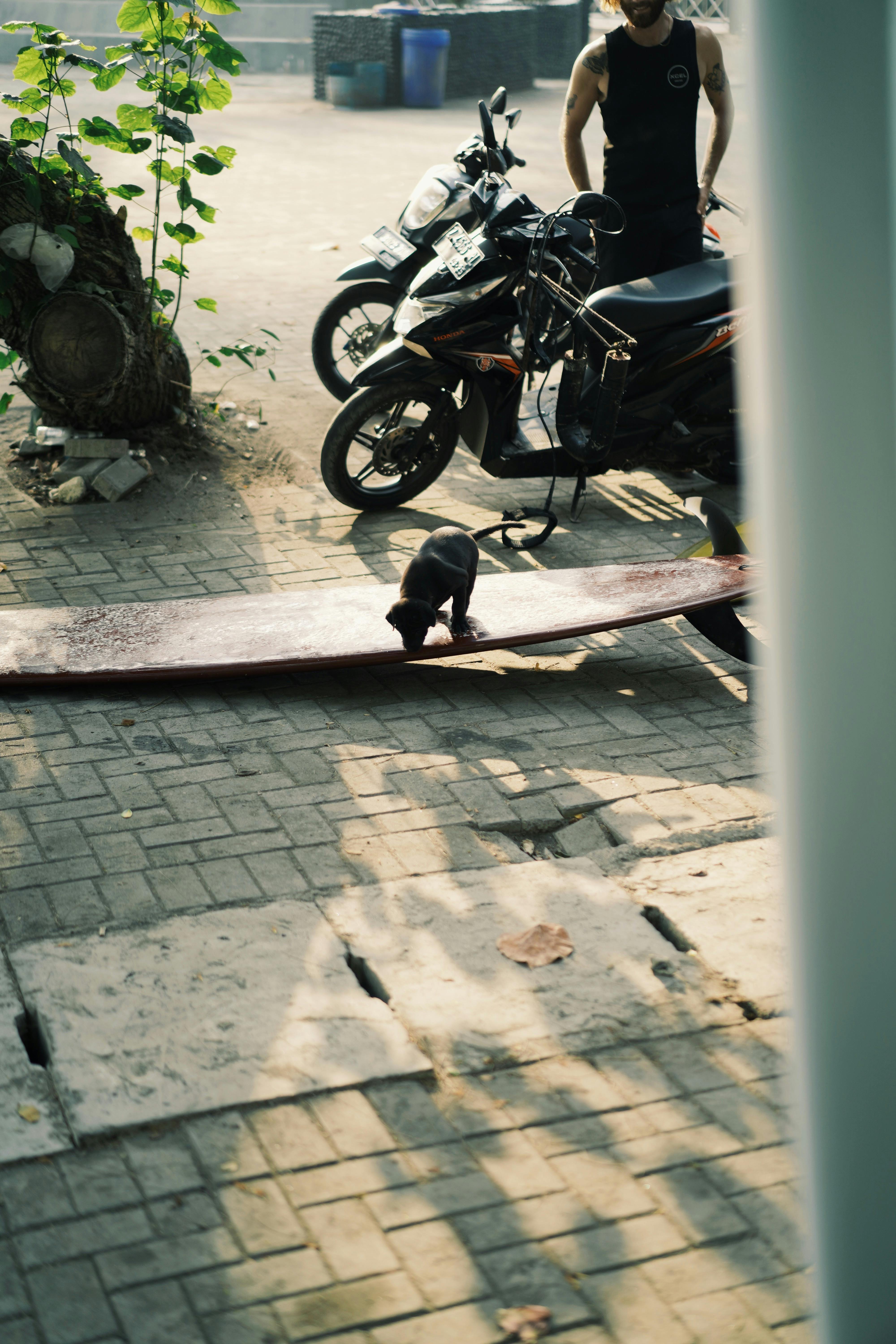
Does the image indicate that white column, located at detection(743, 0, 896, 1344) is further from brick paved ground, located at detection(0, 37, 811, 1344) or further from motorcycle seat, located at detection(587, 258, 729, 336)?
motorcycle seat, located at detection(587, 258, 729, 336)

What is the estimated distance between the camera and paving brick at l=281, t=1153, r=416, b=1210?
105 inches

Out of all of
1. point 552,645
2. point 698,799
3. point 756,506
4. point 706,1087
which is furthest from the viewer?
point 552,645

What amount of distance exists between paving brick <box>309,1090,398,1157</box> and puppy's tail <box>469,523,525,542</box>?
10.3 ft

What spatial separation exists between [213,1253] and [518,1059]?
85 centimetres

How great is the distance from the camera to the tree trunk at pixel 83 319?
641 centimetres

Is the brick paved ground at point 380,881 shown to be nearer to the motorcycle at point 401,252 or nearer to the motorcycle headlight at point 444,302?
the motorcycle headlight at point 444,302

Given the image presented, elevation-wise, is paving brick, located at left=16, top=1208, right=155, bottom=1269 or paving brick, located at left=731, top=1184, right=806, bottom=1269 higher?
paving brick, located at left=16, top=1208, right=155, bottom=1269

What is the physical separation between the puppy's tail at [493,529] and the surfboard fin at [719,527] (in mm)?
761

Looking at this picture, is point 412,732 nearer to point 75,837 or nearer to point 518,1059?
point 75,837

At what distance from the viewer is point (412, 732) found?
4582mm

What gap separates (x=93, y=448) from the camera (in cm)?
680

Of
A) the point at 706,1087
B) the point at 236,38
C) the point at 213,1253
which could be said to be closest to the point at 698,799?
the point at 706,1087

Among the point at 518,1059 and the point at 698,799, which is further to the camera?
the point at 698,799

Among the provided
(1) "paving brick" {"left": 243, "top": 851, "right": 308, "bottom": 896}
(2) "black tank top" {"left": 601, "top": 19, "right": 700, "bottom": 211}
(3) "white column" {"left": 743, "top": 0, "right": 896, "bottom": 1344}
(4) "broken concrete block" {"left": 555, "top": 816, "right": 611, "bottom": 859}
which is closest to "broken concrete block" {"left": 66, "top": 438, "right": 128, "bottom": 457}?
(2) "black tank top" {"left": 601, "top": 19, "right": 700, "bottom": 211}
